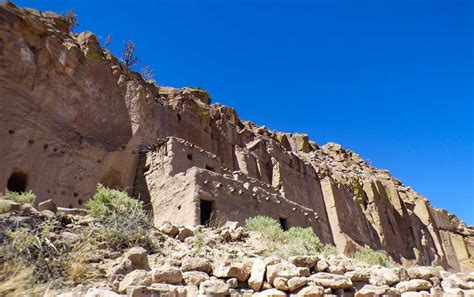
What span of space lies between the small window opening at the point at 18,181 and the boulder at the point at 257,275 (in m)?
9.97

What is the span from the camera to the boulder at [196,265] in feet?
18.1

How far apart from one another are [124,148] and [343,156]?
27.4 metres

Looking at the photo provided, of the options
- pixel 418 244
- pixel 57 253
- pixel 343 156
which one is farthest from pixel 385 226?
pixel 57 253

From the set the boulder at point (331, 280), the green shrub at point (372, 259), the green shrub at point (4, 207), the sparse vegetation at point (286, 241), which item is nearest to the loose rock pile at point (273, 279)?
the boulder at point (331, 280)

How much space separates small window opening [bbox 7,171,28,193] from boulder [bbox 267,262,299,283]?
1019 centimetres

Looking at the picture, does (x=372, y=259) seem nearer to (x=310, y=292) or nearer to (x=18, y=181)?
(x=310, y=292)

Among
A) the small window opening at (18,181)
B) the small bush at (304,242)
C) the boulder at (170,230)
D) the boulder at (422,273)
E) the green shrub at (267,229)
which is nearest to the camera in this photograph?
the boulder at (422,273)

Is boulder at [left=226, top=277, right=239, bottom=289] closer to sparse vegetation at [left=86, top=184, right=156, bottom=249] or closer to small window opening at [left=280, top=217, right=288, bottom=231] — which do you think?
sparse vegetation at [left=86, top=184, right=156, bottom=249]

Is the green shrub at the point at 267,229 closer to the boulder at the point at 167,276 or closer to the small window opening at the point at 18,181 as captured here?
the boulder at the point at 167,276

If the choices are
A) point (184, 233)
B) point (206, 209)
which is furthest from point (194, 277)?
point (206, 209)

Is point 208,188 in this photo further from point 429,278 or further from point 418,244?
point 418,244

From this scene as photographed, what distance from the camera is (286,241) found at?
9.30 meters

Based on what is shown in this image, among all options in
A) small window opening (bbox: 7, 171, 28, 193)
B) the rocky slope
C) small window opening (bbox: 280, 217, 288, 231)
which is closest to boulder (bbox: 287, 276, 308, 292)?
the rocky slope

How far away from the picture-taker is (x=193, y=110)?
69.5 feet
